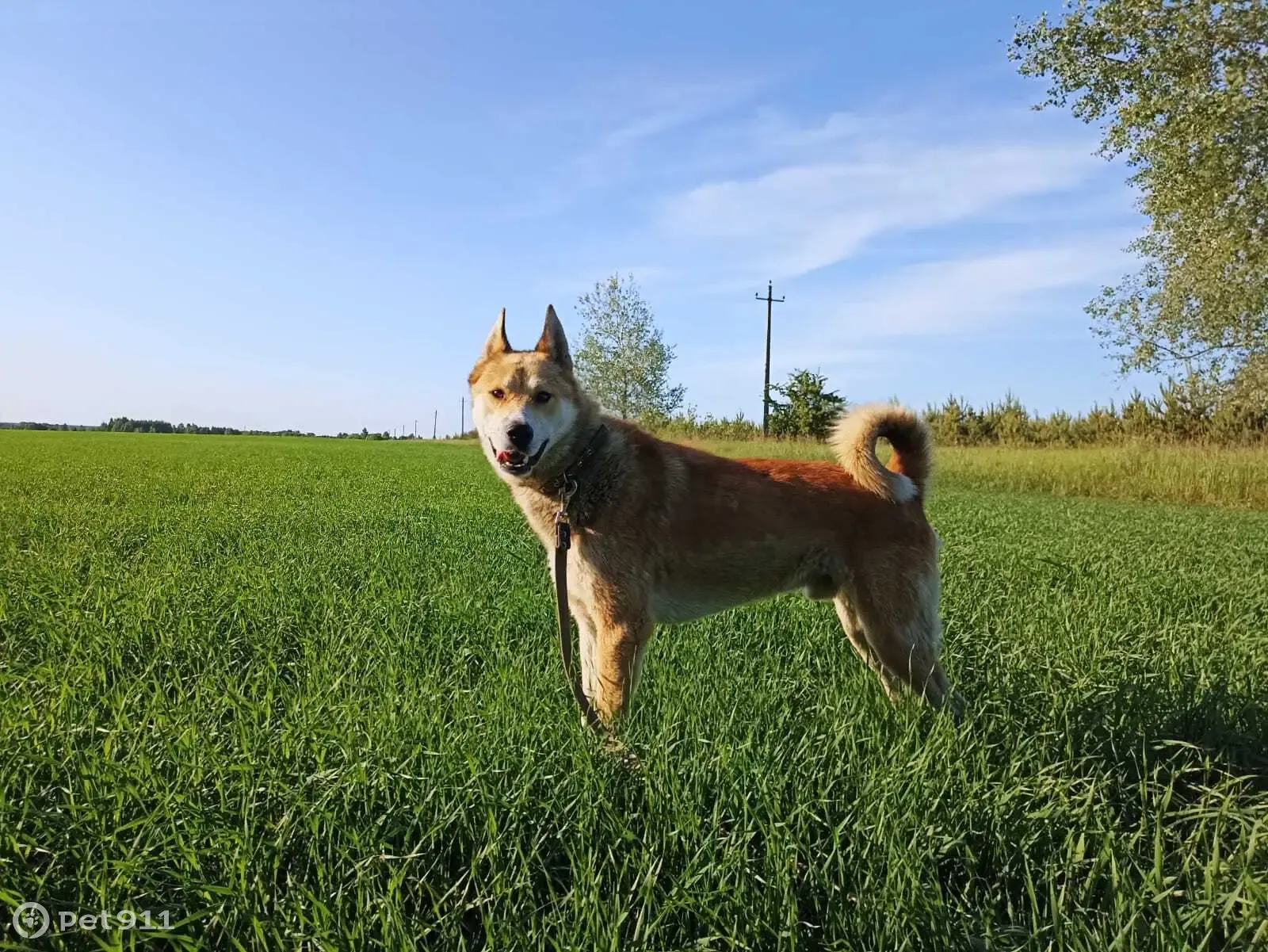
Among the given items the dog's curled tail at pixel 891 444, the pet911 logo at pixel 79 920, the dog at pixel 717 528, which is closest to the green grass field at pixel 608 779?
the pet911 logo at pixel 79 920

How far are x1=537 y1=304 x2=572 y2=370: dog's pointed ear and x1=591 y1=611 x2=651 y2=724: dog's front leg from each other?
1.60m

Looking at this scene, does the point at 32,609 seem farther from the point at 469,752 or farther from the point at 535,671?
the point at 469,752

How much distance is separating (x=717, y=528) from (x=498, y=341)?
181 cm

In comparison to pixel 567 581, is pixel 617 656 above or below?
below

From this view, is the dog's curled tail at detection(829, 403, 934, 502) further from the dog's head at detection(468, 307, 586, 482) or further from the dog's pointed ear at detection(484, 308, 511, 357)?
the dog's pointed ear at detection(484, 308, 511, 357)

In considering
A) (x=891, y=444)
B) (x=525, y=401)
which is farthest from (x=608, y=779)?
(x=891, y=444)

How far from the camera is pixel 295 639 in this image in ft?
13.7

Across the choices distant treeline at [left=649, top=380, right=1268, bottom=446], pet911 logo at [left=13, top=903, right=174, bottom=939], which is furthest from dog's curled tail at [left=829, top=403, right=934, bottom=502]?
distant treeline at [left=649, top=380, right=1268, bottom=446]

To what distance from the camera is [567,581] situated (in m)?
3.47

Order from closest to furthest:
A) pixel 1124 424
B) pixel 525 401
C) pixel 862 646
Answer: pixel 525 401 < pixel 862 646 < pixel 1124 424

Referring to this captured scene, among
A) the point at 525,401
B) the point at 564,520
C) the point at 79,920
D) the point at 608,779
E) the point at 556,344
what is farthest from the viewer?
the point at 556,344

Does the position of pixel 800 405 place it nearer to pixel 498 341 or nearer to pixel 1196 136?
pixel 1196 136

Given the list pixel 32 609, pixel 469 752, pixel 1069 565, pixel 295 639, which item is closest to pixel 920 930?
pixel 469 752

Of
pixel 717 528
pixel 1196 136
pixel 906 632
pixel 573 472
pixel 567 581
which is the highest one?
pixel 1196 136
